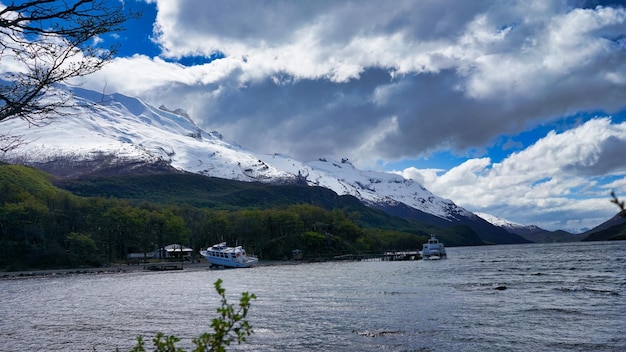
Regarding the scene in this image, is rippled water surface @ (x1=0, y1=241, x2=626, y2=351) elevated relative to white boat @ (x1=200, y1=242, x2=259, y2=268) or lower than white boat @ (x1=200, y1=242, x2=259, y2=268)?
lower

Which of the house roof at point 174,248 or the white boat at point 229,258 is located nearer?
the white boat at point 229,258

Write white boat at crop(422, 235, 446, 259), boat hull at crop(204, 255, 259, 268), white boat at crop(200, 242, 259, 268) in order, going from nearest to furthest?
1. boat hull at crop(204, 255, 259, 268)
2. white boat at crop(200, 242, 259, 268)
3. white boat at crop(422, 235, 446, 259)

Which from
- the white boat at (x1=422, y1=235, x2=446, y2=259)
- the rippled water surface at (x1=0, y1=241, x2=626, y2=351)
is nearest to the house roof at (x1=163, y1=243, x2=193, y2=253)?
the white boat at (x1=422, y1=235, x2=446, y2=259)

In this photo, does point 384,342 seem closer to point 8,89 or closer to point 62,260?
point 8,89

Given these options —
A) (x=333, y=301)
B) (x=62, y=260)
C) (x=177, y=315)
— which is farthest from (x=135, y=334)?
(x=62, y=260)

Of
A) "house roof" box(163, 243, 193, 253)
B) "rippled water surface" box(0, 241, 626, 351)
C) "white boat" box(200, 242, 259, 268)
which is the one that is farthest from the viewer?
"house roof" box(163, 243, 193, 253)

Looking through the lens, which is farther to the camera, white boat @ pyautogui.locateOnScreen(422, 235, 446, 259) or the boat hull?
white boat @ pyautogui.locateOnScreen(422, 235, 446, 259)

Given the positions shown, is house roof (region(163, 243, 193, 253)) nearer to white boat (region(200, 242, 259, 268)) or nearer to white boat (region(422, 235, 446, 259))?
white boat (region(200, 242, 259, 268))

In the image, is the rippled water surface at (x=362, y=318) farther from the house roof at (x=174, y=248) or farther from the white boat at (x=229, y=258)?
the house roof at (x=174, y=248)

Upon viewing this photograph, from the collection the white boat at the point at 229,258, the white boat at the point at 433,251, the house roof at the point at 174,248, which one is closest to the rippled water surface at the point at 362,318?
the white boat at the point at 229,258

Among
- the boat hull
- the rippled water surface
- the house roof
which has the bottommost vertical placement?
the rippled water surface

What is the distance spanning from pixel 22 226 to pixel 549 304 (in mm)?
142627

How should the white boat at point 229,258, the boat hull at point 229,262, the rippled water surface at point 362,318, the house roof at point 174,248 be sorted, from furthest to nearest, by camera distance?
the house roof at point 174,248 < the white boat at point 229,258 < the boat hull at point 229,262 < the rippled water surface at point 362,318

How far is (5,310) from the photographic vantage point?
51688 mm
